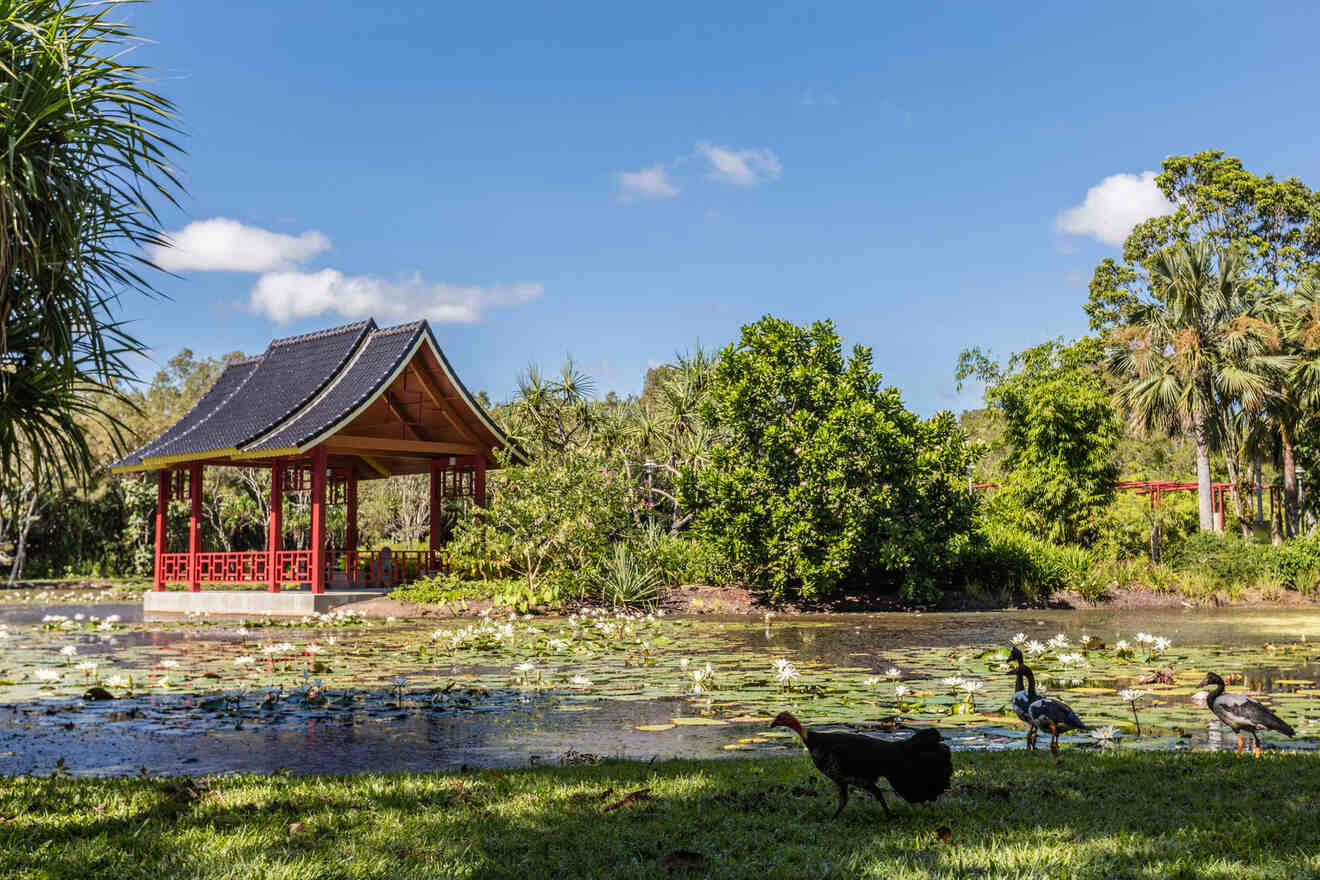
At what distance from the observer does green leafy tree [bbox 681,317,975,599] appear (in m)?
21.1

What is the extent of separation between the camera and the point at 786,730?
7812 millimetres

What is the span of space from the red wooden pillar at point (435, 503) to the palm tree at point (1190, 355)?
19.3 metres

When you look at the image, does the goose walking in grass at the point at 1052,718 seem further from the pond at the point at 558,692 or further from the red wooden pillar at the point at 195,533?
the red wooden pillar at the point at 195,533

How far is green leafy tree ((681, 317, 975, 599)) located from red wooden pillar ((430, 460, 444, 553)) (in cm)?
724

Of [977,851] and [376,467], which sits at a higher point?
[376,467]

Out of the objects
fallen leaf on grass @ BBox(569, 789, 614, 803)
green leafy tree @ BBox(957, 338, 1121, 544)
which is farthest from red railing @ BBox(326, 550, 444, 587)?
fallen leaf on grass @ BBox(569, 789, 614, 803)

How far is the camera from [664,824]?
15.9 feet

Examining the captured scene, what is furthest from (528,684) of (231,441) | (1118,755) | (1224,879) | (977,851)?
(231,441)

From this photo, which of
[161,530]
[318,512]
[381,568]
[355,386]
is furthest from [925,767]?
[161,530]

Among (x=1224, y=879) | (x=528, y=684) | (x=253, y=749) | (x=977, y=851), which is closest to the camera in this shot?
(x=1224, y=879)

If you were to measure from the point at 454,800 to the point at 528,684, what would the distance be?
5.01 meters

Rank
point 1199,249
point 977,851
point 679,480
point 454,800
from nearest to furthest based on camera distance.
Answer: point 977,851
point 454,800
point 679,480
point 1199,249

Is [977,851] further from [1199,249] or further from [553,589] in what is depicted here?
[1199,249]

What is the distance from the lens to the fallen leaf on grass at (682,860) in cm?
429
